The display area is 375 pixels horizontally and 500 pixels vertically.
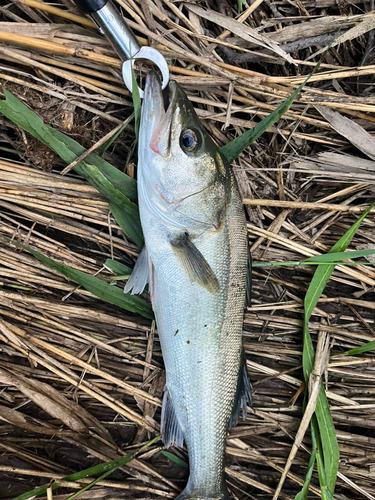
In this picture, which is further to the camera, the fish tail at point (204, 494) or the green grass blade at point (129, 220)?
the green grass blade at point (129, 220)

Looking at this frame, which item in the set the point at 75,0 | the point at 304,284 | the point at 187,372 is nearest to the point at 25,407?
the point at 187,372

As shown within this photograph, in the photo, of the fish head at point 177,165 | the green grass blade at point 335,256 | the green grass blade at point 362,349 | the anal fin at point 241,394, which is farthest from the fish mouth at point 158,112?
the green grass blade at point 362,349

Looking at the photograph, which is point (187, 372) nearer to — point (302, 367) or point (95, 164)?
point (302, 367)

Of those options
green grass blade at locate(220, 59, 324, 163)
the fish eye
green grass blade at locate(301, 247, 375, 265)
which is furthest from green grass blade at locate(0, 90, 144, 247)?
green grass blade at locate(301, 247, 375, 265)

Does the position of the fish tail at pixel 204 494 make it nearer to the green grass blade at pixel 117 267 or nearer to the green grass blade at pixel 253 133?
the green grass blade at pixel 117 267

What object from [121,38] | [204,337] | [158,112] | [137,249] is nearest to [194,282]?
[204,337]

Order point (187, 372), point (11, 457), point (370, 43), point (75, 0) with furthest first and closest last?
point (370, 43)
point (11, 457)
point (187, 372)
point (75, 0)
